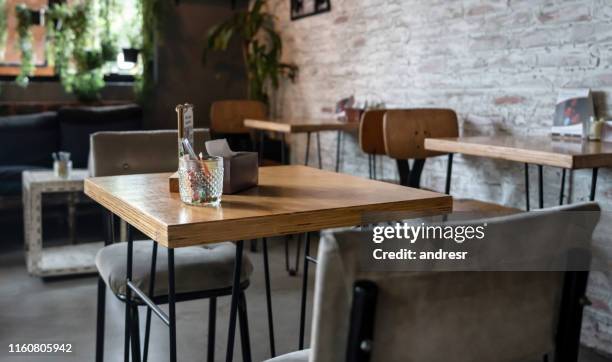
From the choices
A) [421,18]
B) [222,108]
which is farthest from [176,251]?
[222,108]

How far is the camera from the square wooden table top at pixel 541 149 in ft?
7.51

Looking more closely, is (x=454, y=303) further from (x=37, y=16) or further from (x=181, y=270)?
(x=37, y=16)

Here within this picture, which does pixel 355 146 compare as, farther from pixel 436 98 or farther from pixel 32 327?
pixel 32 327

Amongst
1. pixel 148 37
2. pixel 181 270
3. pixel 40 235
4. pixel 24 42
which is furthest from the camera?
pixel 148 37

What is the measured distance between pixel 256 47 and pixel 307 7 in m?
0.56

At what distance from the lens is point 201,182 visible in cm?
154

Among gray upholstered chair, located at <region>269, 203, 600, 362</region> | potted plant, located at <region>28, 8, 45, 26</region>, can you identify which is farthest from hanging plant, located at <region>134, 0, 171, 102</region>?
gray upholstered chair, located at <region>269, 203, 600, 362</region>

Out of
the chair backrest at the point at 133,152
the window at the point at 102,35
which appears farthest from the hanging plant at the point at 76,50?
the chair backrest at the point at 133,152

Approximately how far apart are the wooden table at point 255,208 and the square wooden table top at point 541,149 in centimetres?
79

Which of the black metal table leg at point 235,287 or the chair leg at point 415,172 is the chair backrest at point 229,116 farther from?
the black metal table leg at point 235,287

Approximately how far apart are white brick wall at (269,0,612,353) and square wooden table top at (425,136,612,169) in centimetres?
32

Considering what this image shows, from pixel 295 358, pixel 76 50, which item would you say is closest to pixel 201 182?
pixel 295 358

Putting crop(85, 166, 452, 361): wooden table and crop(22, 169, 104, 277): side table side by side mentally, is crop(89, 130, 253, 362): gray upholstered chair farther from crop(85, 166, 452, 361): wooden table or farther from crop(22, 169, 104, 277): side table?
crop(22, 169, 104, 277): side table

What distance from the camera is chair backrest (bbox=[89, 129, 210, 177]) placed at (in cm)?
234
